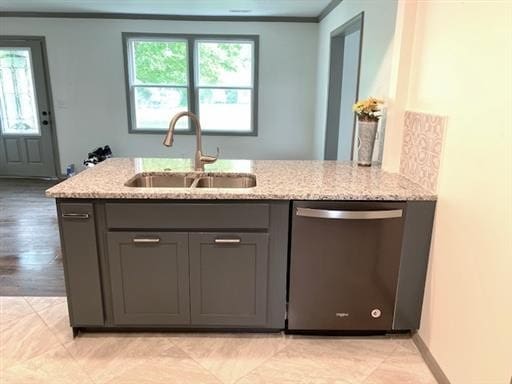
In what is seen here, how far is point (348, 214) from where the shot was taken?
193 cm

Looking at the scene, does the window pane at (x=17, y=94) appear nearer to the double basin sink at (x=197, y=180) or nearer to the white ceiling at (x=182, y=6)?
the white ceiling at (x=182, y=6)

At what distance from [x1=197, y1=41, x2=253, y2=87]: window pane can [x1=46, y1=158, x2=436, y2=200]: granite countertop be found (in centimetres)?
341

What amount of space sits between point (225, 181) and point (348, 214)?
868 millimetres

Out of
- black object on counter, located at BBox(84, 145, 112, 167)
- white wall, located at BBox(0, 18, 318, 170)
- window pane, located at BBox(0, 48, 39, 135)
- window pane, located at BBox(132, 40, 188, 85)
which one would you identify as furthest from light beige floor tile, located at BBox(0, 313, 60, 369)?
window pane, located at BBox(0, 48, 39, 135)

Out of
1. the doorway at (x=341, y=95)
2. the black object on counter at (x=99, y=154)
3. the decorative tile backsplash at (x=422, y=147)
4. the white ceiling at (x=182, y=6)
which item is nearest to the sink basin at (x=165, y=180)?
the decorative tile backsplash at (x=422, y=147)

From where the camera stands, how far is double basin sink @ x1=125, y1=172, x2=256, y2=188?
243 cm

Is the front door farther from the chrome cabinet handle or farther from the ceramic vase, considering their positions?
the chrome cabinet handle

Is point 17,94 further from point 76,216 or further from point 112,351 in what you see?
point 112,351

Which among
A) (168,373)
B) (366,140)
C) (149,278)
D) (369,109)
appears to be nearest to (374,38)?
(369,109)

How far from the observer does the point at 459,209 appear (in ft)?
5.71

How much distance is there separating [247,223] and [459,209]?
99 cm

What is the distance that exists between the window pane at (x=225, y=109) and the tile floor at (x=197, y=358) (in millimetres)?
4087

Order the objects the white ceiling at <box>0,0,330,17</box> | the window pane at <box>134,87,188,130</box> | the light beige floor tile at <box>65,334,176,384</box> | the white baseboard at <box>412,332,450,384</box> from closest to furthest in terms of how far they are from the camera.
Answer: the white baseboard at <box>412,332,450,384</box>
the light beige floor tile at <box>65,334,176,384</box>
the white ceiling at <box>0,0,330,17</box>
the window pane at <box>134,87,188,130</box>

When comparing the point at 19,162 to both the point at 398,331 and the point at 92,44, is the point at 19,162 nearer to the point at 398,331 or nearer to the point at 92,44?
the point at 92,44
